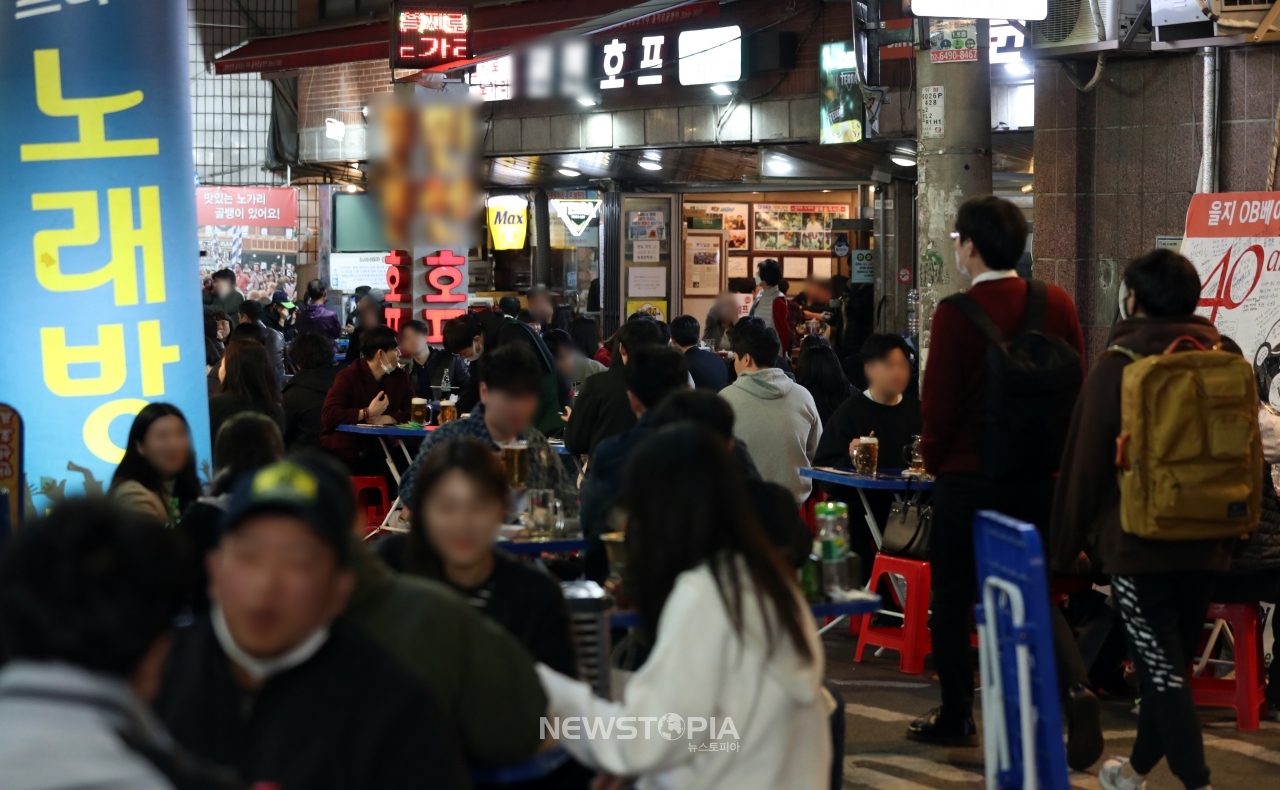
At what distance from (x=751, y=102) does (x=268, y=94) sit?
11.2 metres

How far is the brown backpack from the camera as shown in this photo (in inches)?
178

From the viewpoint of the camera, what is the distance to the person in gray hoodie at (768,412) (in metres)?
7.12

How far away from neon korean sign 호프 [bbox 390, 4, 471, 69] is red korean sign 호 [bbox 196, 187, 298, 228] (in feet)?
31.6

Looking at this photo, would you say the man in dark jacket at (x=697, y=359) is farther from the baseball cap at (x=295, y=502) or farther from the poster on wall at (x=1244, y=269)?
the baseball cap at (x=295, y=502)

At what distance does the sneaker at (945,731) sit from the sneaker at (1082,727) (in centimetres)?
62

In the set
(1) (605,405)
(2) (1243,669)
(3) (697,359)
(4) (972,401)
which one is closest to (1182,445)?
(4) (972,401)

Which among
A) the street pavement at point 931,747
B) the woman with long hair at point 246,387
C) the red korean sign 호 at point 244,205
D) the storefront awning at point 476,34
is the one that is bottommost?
the street pavement at point 931,747

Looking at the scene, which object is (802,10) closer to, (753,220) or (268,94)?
(753,220)

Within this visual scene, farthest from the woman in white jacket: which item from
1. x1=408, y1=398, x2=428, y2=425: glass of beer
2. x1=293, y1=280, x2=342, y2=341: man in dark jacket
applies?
x1=293, y1=280, x2=342, y2=341: man in dark jacket

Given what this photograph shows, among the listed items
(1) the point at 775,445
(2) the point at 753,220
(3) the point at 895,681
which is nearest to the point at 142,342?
(1) the point at 775,445

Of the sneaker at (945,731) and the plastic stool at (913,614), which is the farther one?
the plastic stool at (913,614)

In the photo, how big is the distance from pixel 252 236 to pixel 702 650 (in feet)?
75.8

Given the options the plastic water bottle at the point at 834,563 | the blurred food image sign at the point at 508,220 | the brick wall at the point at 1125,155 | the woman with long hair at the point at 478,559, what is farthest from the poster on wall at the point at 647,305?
the woman with long hair at the point at 478,559

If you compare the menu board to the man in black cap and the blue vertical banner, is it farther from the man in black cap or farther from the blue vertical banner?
the man in black cap
